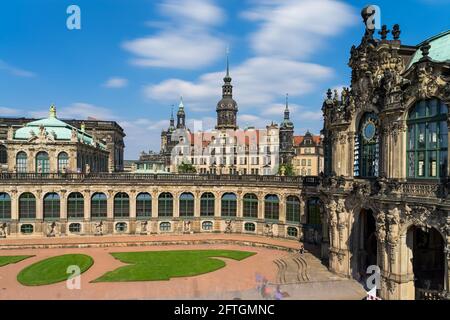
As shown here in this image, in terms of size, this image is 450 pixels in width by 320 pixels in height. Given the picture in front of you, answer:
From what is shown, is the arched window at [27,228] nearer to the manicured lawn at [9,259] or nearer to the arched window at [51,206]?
the arched window at [51,206]

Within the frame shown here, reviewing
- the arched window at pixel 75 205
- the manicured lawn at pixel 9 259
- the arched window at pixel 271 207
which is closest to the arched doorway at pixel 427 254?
the arched window at pixel 271 207

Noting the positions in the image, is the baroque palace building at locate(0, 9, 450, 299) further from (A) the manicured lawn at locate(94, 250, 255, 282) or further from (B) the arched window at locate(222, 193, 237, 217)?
(A) the manicured lawn at locate(94, 250, 255, 282)

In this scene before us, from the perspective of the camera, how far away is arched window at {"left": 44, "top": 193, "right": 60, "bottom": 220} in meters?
56.5

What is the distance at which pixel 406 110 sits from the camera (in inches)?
1126

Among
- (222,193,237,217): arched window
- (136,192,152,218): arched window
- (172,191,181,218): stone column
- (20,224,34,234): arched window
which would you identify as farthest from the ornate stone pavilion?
(20,224,34,234): arched window

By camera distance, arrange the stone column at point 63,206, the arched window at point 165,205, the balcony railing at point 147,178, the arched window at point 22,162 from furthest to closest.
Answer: the arched window at point 22,162
the arched window at point 165,205
the stone column at point 63,206
the balcony railing at point 147,178

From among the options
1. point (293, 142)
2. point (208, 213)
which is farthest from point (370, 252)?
point (293, 142)

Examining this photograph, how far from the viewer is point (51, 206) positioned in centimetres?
5662

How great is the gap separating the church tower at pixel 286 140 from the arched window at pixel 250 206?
225 feet

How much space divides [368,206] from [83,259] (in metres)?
32.8

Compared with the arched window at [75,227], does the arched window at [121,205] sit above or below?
above

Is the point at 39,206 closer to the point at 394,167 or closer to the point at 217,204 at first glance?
the point at 217,204

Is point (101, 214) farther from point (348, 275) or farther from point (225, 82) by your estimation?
point (225, 82)

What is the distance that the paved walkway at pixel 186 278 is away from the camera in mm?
31844
